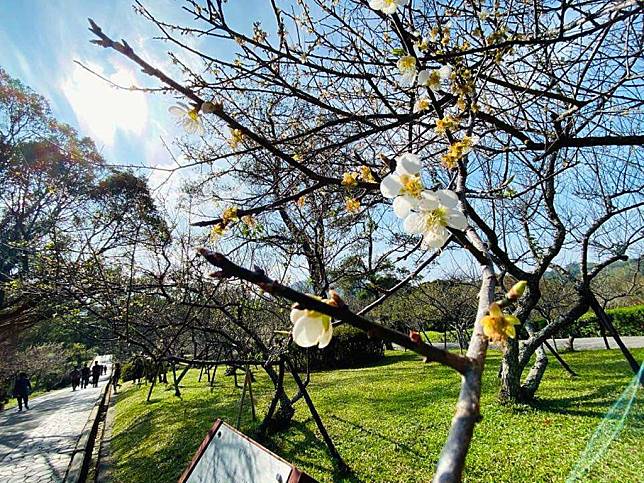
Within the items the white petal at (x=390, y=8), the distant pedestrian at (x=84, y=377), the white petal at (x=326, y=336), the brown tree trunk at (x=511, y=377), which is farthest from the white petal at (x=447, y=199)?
the distant pedestrian at (x=84, y=377)

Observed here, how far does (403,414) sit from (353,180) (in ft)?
16.1

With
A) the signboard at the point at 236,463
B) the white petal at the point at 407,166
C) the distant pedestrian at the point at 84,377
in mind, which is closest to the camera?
the white petal at the point at 407,166

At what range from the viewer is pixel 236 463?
7.49 feet

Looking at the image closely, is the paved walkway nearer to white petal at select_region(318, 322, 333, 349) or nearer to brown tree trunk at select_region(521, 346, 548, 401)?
brown tree trunk at select_region(521, 346, 548, 401)

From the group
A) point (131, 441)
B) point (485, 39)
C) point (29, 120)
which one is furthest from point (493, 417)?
point (29, 120)

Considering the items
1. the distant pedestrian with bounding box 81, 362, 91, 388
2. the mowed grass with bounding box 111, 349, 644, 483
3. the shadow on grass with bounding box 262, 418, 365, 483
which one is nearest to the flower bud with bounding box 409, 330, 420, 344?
the mowed grass with bounding box 111, 349, 644, 483

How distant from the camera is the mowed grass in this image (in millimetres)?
3385

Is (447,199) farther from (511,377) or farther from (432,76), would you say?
(511,377)

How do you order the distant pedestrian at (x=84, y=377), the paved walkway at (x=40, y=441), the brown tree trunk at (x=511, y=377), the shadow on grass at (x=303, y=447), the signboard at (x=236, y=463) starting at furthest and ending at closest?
the distant pedestrian at (x=84, y=377), the paved walkway at (x=40, y=441), the brown tree trunk at (x=511, y=377), the shadow on grass at (x=303, y=447), the signboard at (x=236, y=463)

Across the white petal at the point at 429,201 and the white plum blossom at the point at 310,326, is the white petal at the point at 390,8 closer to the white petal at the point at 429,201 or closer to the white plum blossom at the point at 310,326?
the white petal at the point at 429,201

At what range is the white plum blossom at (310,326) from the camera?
1.80ft

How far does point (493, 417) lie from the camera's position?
4.62 meters

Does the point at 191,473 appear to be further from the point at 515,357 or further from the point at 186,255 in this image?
the point at 515,357

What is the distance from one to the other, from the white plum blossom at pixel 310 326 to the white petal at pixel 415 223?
1.05 feet
